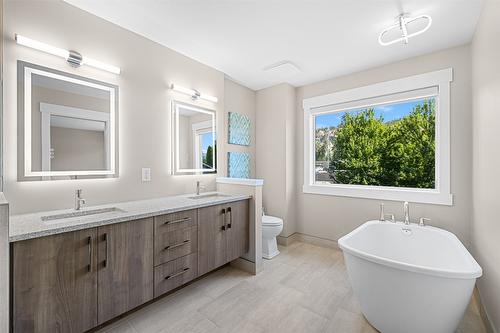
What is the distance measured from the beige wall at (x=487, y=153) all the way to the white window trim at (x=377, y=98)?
327 mm

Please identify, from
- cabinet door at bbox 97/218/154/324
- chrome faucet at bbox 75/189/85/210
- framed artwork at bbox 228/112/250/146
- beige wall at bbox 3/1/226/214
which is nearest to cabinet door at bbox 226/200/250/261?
beige wall at bbox 3/1/226/214

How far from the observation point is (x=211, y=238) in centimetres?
217

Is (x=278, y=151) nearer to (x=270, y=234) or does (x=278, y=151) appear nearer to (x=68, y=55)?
(x=270, y=234)

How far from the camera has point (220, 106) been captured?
303cm

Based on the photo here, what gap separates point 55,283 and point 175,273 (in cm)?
80

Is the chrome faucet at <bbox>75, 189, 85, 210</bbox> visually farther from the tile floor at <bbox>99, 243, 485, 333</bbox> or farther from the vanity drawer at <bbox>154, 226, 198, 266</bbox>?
the tile floor at <bbox>99, 243, 485, 333</bbox>

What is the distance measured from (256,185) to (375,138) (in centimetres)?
184

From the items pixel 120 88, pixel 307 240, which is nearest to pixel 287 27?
pixel 120 88

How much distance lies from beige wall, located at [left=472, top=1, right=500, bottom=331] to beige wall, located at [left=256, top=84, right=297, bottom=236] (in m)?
2.03

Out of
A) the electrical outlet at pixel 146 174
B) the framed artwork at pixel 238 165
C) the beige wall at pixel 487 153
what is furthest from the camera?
the framed artwork at pixel 238 165

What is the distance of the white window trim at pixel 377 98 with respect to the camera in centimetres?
Result: 246

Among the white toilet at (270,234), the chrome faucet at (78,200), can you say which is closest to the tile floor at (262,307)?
the white toilet at (270,234)

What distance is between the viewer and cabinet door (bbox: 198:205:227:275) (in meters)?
2.08

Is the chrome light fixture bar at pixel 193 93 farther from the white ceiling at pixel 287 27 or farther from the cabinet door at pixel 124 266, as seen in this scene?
the cabinet door at pixel 124 266
